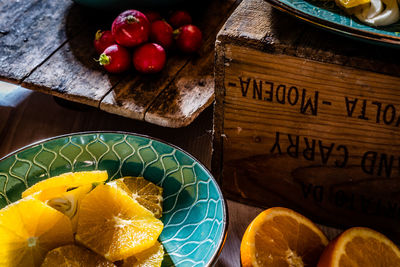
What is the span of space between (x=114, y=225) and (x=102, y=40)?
0.50m

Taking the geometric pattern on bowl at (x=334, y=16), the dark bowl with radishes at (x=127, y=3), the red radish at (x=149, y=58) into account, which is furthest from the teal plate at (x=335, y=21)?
the dark bowl with radishes at (x=127, y=3)

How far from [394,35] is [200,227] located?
1.17ft

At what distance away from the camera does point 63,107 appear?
3.59 ft

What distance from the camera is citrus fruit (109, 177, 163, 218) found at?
74cm

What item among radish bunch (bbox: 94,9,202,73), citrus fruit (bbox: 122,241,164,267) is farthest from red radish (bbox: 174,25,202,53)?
citrus fruit (bbox: 122,241,164,267)

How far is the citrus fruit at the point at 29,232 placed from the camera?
0.62 metres

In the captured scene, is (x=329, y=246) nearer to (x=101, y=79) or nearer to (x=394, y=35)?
(x=394, y=35)

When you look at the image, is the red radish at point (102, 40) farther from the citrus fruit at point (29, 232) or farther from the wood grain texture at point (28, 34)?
the citrus fruit at point (29, 232)

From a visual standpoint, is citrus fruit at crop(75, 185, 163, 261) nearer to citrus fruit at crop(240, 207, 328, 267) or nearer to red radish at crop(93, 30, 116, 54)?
citrus fruit at crop(240, 207, 328, 267)

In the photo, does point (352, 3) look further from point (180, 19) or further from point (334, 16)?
point (180, 19)

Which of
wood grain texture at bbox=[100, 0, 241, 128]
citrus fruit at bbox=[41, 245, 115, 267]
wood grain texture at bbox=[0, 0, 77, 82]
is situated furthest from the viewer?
wood grain texture at bbox=[0, 0, 77, 82]

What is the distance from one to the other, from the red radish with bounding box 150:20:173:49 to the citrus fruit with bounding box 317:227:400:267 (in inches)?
22.0

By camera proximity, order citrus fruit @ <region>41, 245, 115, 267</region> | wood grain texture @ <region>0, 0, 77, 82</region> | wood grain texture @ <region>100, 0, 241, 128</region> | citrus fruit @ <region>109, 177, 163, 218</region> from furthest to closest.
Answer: wood grain texture @ <region>0, 0, 77, 82</region>
wood grain texture @ <region>100, 0, 241, 128</region>
citrus fruit @ <region>109, 177, 163, 218</region>
citrus fruit @ <region>41, 245, 115, 267</region>

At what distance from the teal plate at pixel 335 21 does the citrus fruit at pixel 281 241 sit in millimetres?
262
